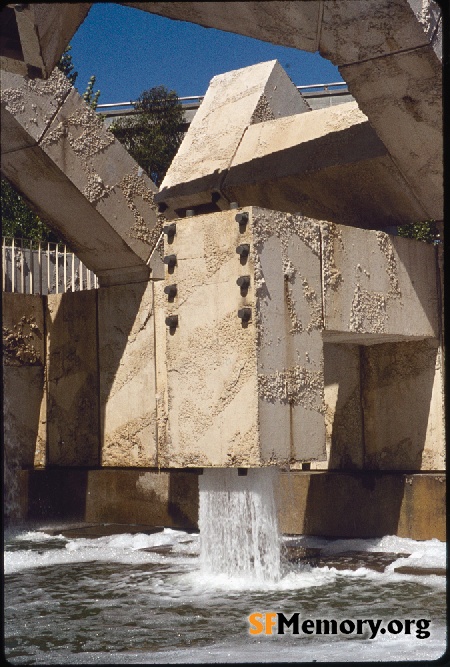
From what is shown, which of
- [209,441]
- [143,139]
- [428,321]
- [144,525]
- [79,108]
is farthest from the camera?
[143,139]

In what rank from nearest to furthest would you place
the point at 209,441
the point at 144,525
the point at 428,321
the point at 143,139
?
the point at 209,441, the point at 428,321, the point at 144,525, the point at 143,139

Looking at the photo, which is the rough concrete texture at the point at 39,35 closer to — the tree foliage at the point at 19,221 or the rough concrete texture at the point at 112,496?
the rough concrete texture at the point at 112,496

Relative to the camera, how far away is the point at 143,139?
68.7ft

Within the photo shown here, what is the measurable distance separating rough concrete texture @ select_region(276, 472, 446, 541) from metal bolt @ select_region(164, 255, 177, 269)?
7.72 feet

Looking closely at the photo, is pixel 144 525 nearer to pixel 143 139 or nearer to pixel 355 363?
pixel 355 363

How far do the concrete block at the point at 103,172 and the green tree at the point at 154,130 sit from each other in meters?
11.0

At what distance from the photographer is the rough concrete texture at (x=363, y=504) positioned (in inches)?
331

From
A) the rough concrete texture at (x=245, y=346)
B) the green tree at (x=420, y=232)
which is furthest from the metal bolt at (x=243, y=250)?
the green tree at (x=420, y=232)

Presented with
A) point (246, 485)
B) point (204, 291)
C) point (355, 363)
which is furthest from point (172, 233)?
point (355, 363)

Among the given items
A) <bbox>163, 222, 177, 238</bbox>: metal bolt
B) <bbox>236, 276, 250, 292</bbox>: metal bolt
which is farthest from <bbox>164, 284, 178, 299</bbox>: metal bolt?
<bbox>236, 276, 250, 292</bbox>: metal bolt

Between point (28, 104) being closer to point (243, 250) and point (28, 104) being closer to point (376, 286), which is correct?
point (243, 250)

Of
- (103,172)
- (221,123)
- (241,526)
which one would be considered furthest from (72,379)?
(241,526)

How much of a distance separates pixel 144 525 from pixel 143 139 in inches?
496

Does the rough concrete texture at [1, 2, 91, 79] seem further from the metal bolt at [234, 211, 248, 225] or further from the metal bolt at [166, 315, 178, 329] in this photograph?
the metal bolt at [166, 315, 178, 329]
